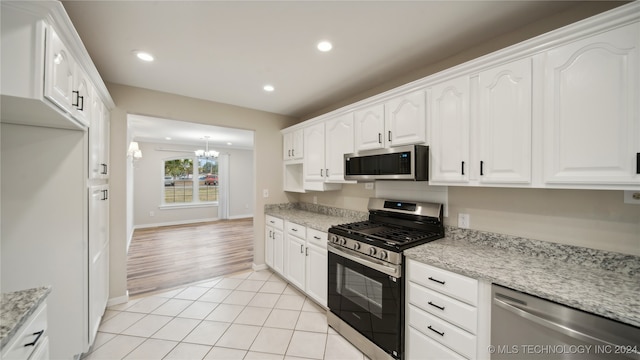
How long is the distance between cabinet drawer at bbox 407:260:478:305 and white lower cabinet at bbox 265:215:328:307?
1.04 m

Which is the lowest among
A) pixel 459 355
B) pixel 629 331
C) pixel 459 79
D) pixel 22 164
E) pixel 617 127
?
pixel 459 355

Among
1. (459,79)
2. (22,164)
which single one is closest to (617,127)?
(459,79)

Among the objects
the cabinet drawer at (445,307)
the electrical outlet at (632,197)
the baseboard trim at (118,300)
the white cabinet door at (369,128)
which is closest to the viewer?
the electrical outlet at (632,197)

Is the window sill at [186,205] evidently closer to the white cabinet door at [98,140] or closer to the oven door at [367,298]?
the white cabinet door at [98,140]

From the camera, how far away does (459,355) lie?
4.86ft

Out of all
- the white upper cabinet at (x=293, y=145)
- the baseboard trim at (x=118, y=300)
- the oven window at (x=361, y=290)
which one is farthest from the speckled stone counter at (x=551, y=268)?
the baseboard trim at (x=118, y=300)

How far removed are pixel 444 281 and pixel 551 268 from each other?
602 millimetres

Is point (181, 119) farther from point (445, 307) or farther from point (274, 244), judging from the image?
point (445, 307)

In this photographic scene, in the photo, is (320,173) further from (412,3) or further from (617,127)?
(617,127)

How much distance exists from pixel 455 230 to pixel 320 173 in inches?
65.4

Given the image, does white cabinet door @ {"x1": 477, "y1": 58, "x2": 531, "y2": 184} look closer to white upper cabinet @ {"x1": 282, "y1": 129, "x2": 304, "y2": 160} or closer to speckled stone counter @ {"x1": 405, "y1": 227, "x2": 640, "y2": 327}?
speckled stone counter @ {"x1": 405, "y1": 227, "x2": 640, "y2": 327}

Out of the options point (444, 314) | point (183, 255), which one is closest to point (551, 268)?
point (444, 314)

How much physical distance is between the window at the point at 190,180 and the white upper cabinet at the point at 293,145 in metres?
5.08

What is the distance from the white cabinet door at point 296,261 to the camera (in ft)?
9.51
